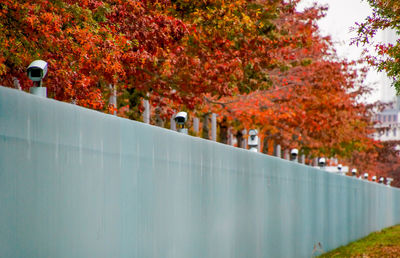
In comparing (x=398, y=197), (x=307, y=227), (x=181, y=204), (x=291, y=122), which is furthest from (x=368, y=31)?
(x=398, y=197)

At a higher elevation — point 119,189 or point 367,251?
point 119,189

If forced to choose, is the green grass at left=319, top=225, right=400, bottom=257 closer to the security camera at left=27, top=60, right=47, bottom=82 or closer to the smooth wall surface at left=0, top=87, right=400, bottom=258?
the smooth wall surface at left=0, top=87, right=400, bottom=258

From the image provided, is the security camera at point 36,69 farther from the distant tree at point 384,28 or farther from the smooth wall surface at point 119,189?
the distant tree at point 384,28

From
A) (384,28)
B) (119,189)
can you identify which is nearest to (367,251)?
(384,28)

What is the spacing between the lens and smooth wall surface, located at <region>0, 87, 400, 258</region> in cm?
439

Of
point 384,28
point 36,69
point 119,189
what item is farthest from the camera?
point 384,28

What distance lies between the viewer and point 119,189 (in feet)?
19.5

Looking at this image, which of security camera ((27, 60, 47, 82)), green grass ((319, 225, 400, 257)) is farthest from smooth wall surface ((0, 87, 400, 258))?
green grass ((319, 225, 400, 257))

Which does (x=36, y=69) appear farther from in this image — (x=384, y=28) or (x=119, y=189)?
(x=384, y=28)

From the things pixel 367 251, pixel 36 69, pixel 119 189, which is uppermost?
pixel 36 69

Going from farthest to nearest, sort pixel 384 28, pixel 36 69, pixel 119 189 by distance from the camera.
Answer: pixel 384 28
pixel 119 189
pixel 36 69

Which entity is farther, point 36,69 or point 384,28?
point 384,28

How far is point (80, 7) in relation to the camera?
12586 mm

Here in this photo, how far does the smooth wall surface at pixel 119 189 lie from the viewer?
439 cm
